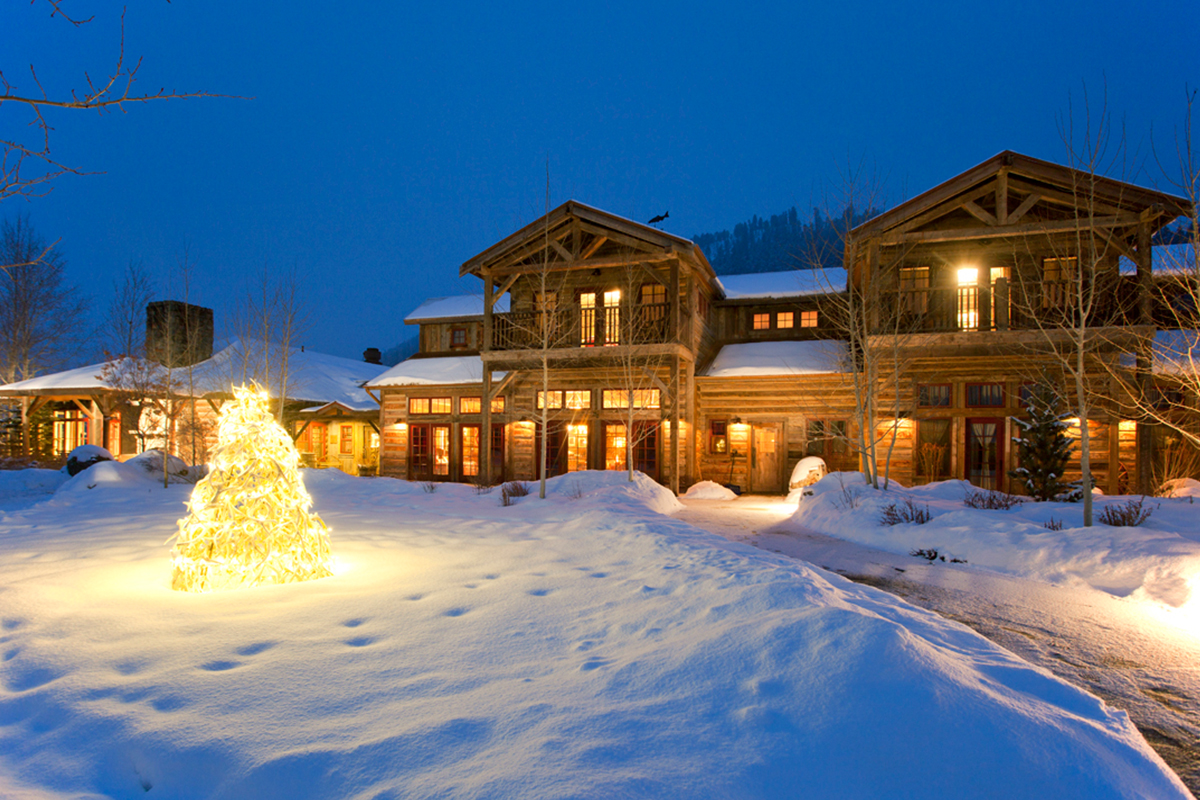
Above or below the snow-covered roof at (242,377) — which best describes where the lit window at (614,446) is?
below

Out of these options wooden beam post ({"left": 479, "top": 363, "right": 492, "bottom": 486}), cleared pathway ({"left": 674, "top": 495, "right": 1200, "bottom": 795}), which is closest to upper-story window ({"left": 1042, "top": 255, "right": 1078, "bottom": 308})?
cleared pathway ({"left": 674, "top": 495, "right": 1200, "bottom": 795})

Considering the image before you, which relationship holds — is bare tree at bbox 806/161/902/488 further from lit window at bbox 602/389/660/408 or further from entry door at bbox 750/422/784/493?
lit window at bbox 602/389/660/408

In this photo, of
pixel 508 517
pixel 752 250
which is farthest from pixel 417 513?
pixel 752 250

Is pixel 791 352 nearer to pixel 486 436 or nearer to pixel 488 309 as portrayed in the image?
pixel 488 309

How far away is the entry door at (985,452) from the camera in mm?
15719

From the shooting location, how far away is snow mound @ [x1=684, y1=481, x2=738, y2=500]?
16.1 metres

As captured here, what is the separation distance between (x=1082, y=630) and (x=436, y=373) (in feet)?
62.3

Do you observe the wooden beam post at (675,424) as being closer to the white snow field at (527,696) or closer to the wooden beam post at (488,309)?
the wooden beam post at (488,309)

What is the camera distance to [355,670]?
3492 millimetres

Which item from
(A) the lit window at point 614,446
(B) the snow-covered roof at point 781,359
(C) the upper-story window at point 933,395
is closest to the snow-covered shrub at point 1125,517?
(C) the upper-story window at point 933,395

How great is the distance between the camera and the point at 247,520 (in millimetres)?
5184

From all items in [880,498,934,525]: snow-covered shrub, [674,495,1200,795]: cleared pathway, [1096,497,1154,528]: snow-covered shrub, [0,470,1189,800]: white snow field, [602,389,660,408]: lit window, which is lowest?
[674,495,1200,795]: cleared pathway

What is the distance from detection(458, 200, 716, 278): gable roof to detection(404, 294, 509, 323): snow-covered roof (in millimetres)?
5603

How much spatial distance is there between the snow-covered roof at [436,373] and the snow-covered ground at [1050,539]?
40.6 feet
